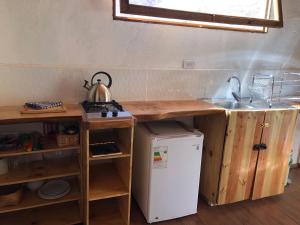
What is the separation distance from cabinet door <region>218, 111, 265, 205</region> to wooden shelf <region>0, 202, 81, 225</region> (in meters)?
1.22

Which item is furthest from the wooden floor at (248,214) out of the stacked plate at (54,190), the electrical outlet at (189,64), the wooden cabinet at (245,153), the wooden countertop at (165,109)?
the electrical outlet at (189,64)

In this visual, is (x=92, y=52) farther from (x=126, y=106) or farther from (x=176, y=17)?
(x=176, y=17)

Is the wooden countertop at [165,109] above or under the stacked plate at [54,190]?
above

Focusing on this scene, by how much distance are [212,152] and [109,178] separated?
91cm

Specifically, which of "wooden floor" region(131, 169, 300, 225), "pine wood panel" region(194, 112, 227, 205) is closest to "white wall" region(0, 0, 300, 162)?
"pine wood panel" region(194, 112, 227, 205)

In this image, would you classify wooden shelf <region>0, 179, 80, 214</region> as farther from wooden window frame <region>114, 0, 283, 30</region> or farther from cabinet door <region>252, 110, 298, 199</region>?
cabinet door <region>252, 110, 298, 199</region>

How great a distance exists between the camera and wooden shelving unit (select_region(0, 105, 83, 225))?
63.1 inches

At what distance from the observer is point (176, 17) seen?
6.95 ft

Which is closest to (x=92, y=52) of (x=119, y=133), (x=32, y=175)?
(x=119, y=133)

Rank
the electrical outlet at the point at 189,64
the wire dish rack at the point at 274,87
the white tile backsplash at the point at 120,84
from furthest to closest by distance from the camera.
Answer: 1. the wire dish rack at the point at 274,87
2. the electrical outlet at the point at 189,64
3. the white tile backsplash at the point at 120,84

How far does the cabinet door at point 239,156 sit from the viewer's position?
203 centimetres

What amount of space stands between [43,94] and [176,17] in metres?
1.25

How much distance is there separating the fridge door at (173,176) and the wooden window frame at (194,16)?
102cm

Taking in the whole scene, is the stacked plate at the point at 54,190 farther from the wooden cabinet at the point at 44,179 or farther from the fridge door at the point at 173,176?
the fridge door at the point at 173,176
